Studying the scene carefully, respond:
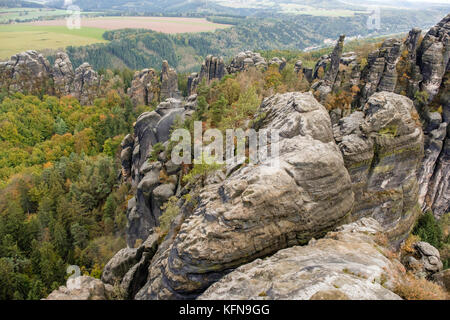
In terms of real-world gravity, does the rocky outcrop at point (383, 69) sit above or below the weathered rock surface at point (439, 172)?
above

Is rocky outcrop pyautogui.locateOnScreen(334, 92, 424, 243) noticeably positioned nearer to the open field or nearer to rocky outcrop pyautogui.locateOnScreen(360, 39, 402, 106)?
rocky outcrop pyautogui.locateOnScreen(360, 39, 402, 106)

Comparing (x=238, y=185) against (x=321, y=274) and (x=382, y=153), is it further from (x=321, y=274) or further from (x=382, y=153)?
(x=382, y=153)

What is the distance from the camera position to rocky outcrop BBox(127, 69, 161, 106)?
88125 mm

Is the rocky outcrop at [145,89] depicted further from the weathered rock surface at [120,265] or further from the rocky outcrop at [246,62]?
the weathered rock surface at [120,265]

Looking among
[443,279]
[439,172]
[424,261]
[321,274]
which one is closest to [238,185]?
[321,274]

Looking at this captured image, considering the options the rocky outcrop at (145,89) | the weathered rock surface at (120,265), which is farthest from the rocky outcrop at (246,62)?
the weathered rock surface at (120,265)

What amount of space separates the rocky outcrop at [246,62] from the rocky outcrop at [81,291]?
64.8 m

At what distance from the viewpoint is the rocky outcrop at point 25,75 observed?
287ft

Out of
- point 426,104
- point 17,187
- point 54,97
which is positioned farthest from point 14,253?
point 426,104

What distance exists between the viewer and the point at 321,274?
11.6 m

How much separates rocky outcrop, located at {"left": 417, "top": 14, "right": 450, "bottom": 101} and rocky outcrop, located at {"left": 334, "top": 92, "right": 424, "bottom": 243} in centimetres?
2530

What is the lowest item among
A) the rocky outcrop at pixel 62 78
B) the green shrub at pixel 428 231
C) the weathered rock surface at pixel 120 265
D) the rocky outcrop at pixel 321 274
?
the green shrub at pixel 428 231

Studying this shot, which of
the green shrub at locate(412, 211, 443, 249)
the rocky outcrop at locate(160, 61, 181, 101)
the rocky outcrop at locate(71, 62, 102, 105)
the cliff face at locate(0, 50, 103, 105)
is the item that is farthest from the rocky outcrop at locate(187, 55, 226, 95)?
the green shrub at locate(412, 211, 443, 249)
